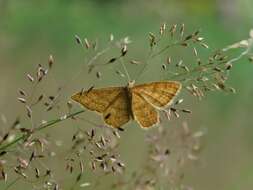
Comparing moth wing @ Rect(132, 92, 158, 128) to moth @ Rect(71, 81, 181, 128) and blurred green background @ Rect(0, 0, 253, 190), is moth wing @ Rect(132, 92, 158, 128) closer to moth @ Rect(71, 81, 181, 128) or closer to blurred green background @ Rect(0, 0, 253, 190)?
moth @ Rect(71, 81, 181, 128)

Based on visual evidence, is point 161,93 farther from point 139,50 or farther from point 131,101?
point 139,50

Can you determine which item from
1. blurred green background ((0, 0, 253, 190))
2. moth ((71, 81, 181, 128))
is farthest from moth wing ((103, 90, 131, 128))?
blurred green background ((0, 0, 253, 190))

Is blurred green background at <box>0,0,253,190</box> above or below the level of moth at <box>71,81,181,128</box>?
above

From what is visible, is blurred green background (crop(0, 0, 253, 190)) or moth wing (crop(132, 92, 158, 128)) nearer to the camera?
moth wing (crop(132, 92, 158, 128))

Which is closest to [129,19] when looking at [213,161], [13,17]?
[13,17]

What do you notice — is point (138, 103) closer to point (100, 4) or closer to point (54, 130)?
point (54, 130)

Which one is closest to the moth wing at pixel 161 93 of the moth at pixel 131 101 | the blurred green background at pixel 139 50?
the moth at pixel 131 101

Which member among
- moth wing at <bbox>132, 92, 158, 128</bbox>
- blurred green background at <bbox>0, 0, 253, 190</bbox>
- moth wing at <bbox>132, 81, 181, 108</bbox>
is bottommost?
moth wing at <bbox>132, 92, 158, 128</bbox>
